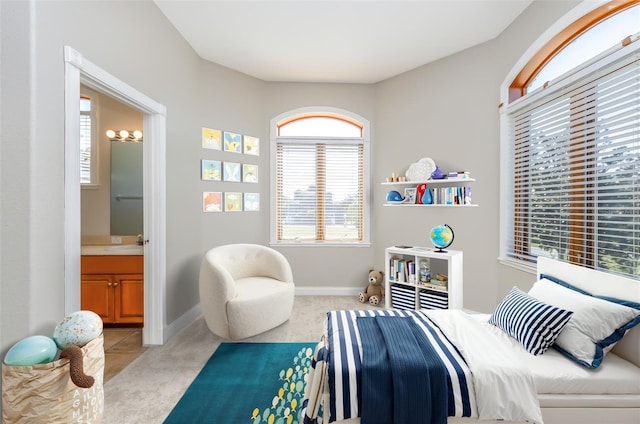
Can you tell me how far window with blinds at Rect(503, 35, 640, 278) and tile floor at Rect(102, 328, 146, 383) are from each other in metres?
3.81

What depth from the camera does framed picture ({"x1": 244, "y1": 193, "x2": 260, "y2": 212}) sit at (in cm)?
407

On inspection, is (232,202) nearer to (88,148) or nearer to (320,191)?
(320,191)

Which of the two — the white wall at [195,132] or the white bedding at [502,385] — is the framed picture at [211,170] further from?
the white bedding at [502,385]

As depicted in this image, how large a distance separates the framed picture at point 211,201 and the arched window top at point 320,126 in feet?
4.56

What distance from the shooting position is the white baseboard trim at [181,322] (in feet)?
9.47

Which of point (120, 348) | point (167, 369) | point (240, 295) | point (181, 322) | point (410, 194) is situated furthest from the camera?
point (410, 194)

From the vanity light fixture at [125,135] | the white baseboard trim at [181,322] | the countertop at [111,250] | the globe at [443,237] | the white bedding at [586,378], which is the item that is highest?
the vanity light fixture at [125,135]

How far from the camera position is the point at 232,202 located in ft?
12.8

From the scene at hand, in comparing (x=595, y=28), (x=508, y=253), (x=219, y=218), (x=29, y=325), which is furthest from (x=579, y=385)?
(x=219, y=218)

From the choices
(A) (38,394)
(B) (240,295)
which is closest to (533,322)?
(B) (240,295)

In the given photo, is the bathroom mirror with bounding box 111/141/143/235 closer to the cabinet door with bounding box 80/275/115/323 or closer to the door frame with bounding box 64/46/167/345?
the cabinet door with bounding box 80/275/115/323

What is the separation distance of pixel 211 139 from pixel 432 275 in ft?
10.9

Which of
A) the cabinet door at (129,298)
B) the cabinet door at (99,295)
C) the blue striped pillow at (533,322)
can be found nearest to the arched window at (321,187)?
the cabinet door at (129,298)

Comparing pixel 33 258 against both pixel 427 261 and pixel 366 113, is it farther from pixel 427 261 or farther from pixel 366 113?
pixel 366 113
